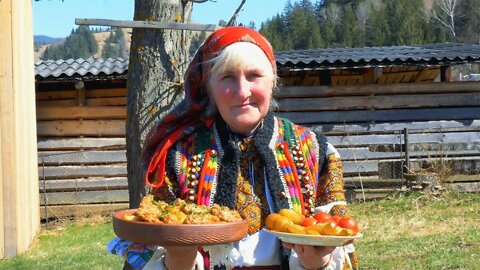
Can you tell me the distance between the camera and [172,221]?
199 cm

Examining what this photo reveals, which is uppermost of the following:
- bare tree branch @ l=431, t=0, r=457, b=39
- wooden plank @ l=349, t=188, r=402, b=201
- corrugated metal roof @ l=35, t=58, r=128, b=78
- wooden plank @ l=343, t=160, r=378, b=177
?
bare tree branch @ l=431, t=0, r=457, b=39

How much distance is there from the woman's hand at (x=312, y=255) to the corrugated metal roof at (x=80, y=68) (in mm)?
9303

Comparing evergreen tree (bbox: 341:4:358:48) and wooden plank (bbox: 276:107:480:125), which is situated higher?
evergreen tree (bbox: 341:4:358:48)

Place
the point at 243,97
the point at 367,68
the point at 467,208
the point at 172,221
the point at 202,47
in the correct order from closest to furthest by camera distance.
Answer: the point at 172,221
the point at 243,97
the point at 202,47
the point at 467,208
the point at 367,68

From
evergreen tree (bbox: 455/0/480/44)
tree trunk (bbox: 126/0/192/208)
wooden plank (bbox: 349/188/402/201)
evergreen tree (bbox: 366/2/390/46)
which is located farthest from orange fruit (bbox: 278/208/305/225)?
evergreen tree (bbox: 455/0/480/44)

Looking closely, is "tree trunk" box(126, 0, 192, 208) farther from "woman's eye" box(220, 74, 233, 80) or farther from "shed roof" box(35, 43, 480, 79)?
"shed roof" box(35, 43, 480, 79)

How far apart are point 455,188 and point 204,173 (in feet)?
32.6

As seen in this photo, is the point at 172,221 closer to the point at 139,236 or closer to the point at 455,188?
the point at 139,236

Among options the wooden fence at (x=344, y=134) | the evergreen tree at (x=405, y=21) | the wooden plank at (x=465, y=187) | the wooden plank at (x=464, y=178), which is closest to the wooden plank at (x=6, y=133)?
the wooden fence at (x=344, y=134)

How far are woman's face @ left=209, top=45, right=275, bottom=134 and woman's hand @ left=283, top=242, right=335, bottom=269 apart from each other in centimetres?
43

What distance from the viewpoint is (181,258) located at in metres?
2.09

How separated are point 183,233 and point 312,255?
0.41 meters

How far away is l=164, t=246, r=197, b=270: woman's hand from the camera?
2.07m

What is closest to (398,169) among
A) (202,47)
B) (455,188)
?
(455,188)
